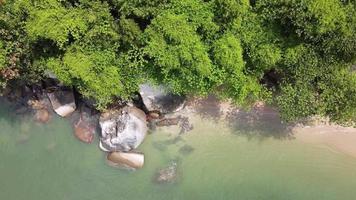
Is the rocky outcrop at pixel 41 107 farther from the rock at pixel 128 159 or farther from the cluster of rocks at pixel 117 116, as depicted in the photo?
the rock at pixel 128 159

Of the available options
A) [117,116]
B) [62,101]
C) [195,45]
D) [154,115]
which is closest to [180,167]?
[154,115]

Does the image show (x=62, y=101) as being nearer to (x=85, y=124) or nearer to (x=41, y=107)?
(x=41, y=107)

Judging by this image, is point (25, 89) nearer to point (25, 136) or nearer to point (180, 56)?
point (25, 136)

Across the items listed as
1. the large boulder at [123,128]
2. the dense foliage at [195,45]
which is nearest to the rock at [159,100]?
the large boulder at [123,128]

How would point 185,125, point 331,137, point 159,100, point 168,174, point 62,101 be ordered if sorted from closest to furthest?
1. point 331,137
2. point 159,100
3. point 168,174
4. point 185,125
5. point 62,101

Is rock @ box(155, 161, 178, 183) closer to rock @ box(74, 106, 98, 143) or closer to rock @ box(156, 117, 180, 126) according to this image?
rock @ box(156, 117, 180, 126)

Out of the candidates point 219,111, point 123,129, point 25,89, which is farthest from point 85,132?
point 219,111

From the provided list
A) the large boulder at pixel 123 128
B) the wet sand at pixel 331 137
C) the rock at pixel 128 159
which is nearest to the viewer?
the wet sand at pixel 331 137
